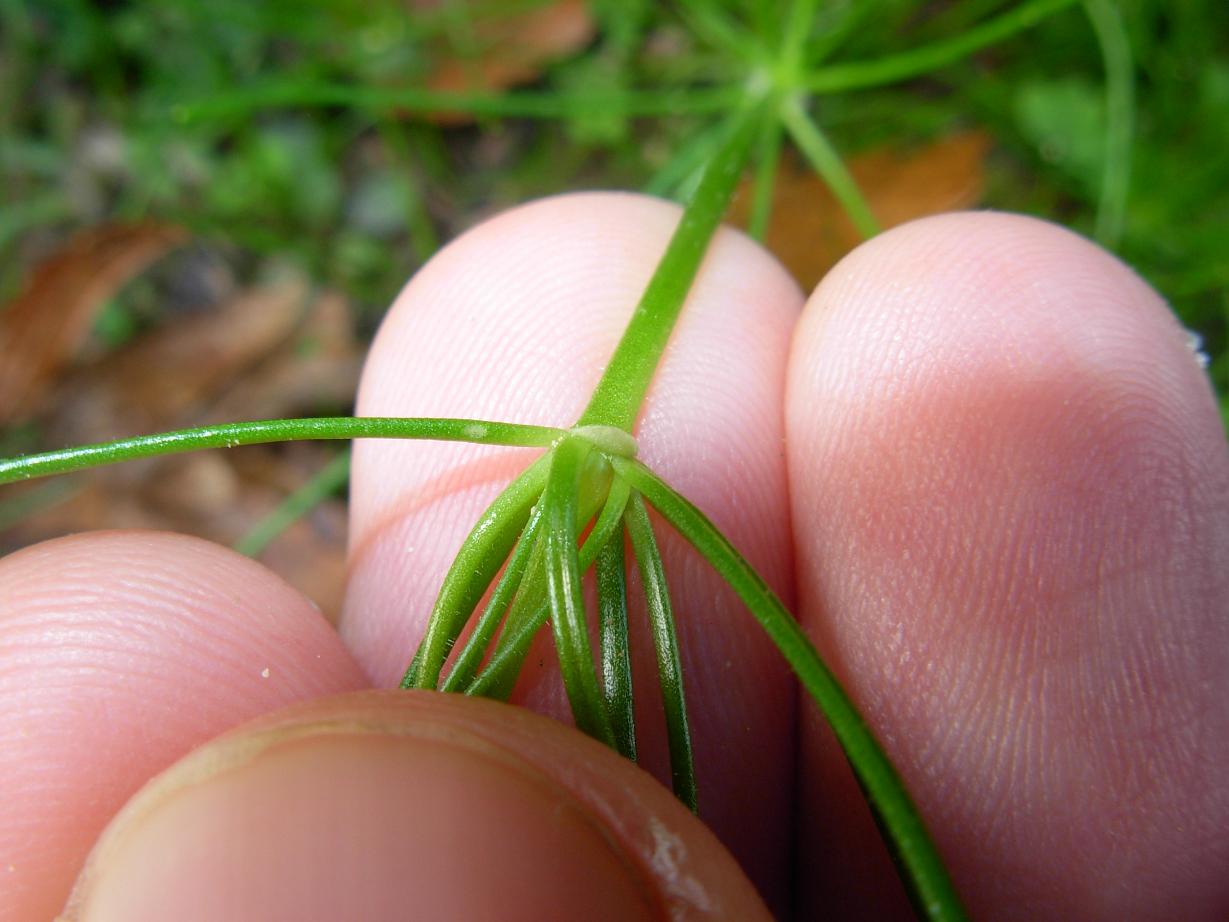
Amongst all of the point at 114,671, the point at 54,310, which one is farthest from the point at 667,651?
the point at 54,310

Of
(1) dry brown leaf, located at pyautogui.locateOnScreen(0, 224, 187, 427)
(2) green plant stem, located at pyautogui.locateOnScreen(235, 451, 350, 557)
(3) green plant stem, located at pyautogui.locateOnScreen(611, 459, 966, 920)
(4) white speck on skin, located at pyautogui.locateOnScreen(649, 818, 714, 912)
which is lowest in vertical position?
(4) white speck on skin, located at pyautogui.locateOnScreen(649, 818, 714, 912)

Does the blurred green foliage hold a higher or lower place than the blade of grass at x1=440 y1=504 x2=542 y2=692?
higher

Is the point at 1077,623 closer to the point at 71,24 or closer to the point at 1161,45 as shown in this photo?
the point at 1161,45

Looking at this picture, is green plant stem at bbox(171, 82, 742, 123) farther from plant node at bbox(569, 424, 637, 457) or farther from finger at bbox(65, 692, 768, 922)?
finger at bbox(65, 692, 768, 922)

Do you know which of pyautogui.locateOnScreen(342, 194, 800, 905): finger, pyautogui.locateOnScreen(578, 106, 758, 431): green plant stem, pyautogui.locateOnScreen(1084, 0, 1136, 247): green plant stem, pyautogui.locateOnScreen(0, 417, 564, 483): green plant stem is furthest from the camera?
pyautogui.locateOnScreen(1084, 0, 1136, 247): green plant stem

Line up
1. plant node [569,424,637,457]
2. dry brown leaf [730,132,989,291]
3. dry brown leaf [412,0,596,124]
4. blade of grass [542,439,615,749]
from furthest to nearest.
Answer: dry brown leaf [412,0,596,124], dry brown leaf [730,132,989,291], plant node [569,424,637,457], blade of grass [542,439,615,749]

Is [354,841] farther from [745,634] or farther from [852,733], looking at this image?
[745,634]

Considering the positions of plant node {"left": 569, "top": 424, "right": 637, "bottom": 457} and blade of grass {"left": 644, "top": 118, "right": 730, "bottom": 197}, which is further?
blade of grass {"left": 644, "top": 118, "right": 730, "bottom": 197}

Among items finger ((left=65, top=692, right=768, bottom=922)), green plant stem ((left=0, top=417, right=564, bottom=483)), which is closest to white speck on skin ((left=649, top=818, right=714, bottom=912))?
finger ((left=65, top=692, right=768, bottom=922))
